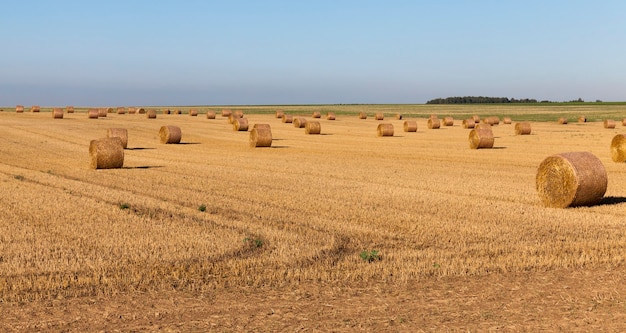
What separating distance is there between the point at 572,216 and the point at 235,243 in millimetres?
7921

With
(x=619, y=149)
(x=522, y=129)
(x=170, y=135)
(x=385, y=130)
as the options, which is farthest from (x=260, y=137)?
(x=522, y=129)

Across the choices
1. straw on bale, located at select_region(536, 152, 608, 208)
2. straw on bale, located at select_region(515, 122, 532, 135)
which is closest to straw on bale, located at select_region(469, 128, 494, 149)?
straw on bale, located at select_region(515, 122, 532, 135)

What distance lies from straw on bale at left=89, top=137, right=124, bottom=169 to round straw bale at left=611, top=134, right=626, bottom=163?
63.7 feet

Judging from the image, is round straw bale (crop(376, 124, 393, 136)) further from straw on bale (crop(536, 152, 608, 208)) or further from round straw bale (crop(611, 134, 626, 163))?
straw on bale (crop(536, 152, 608, 208))

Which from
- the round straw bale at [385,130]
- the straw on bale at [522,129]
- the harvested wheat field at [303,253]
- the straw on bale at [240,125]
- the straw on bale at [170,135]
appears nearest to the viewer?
the harvested wheat field at [303,253]

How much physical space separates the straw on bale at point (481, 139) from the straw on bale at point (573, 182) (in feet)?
63.5

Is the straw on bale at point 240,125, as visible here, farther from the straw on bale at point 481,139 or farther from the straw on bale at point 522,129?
the straw on bale at point 481,139

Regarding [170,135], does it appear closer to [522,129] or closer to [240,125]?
[240,125]

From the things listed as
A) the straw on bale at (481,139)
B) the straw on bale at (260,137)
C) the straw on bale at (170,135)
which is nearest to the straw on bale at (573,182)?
the straw on bale at (481,139)

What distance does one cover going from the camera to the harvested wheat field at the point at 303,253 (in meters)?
9.30

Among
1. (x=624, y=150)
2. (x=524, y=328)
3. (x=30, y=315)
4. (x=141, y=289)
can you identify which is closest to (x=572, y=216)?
(x=524, y=328)

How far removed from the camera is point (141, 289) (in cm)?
1038

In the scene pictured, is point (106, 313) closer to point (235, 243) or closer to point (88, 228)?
point (235, 243)

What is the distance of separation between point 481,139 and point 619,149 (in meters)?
8.59
